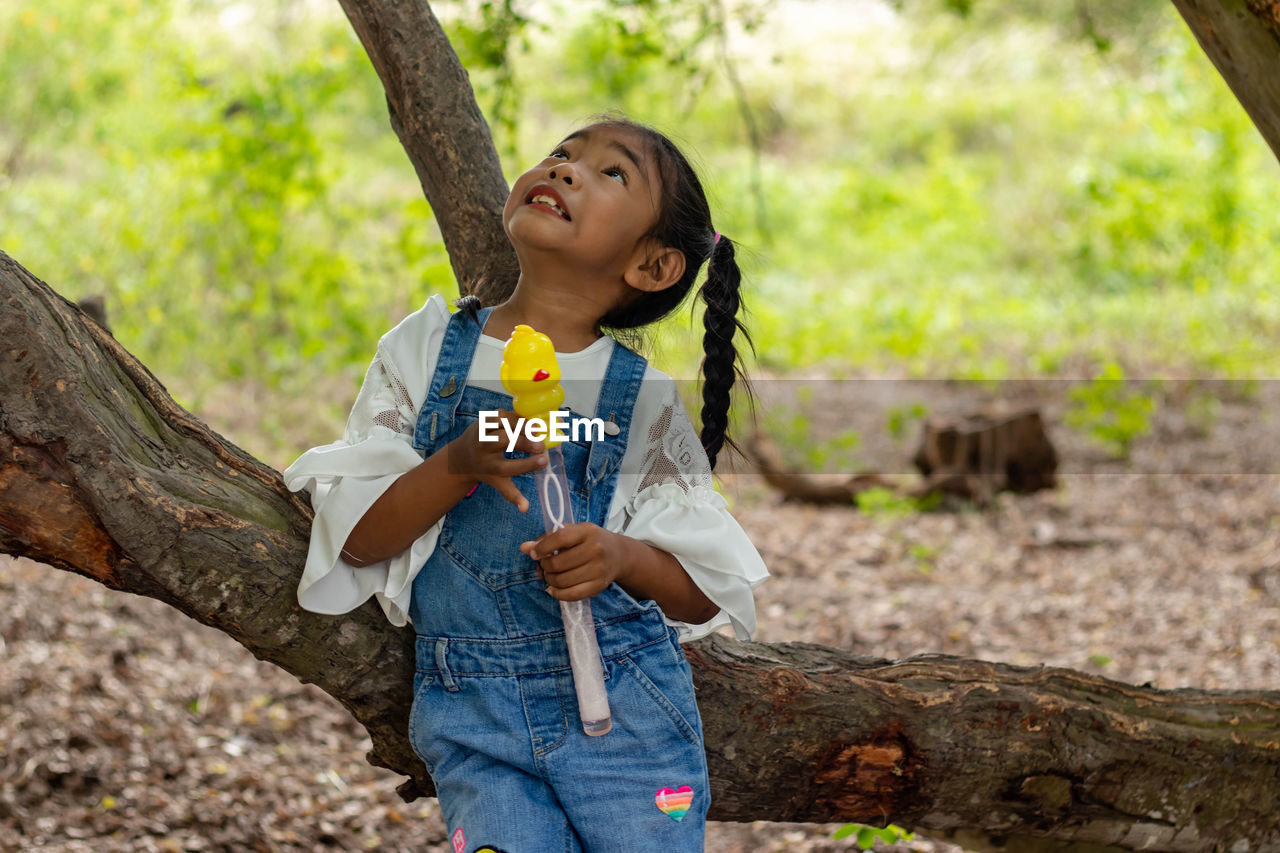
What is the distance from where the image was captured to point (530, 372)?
1.39 m

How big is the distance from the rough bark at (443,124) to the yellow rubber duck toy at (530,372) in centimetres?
77

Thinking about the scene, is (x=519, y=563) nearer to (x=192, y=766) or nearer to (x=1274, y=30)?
(x=1274, y=30)

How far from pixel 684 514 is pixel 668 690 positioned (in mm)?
255

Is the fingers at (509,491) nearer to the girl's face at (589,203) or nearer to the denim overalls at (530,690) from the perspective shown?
the denim overalls at (530,690)

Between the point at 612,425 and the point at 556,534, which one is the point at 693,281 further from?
the point at 556,534

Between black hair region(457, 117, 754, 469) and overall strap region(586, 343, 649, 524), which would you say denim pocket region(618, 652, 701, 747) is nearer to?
overall strap region(586, 343, 649, 524)

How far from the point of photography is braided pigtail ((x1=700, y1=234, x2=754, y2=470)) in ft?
5.78

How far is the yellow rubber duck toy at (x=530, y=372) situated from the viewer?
138cm

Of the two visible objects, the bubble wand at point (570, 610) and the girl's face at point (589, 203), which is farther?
the girl's face at point (589, 203)

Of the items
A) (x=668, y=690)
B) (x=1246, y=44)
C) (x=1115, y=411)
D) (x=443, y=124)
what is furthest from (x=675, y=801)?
(x=1115, y=411)

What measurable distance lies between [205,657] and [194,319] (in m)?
2.65

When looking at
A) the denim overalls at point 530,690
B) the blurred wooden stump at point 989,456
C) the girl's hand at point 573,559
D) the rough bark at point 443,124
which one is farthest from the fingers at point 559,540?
the blurred wooden stump at point 989,456

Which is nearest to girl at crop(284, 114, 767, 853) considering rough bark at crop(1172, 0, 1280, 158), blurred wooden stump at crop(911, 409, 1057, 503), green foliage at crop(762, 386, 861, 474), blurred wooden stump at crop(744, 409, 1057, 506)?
rough bark at crop(1172, 0, 1280, 158)

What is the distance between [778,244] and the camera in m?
11.2
